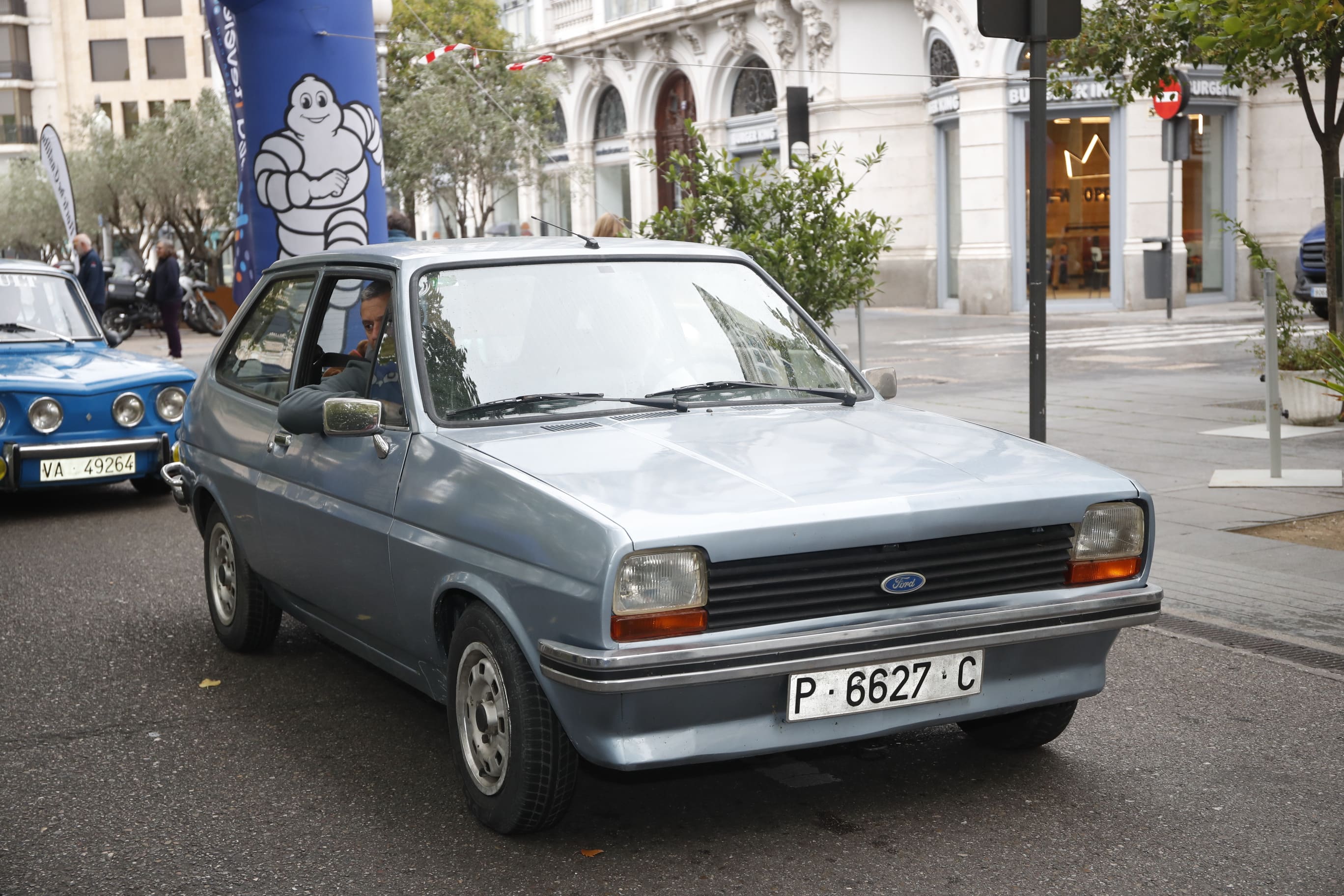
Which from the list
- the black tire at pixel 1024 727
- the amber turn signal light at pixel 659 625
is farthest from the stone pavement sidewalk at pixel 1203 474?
the amber turn signal light at pixel 659 625

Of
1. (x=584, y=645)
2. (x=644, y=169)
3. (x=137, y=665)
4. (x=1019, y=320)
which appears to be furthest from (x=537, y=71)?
(x=584, y=645)

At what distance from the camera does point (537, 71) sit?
3856 centimetres

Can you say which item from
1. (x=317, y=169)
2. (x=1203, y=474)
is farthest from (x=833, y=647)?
(x=317, y=169)

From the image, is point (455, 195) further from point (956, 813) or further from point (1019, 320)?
point (956, 813)

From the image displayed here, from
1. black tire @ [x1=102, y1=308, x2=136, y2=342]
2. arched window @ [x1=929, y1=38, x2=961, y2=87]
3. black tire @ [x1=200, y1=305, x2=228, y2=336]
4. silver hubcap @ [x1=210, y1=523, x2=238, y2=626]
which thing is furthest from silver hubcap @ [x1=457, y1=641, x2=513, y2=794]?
black tire @ [x1=102, y1=308, x2=136, y2=342]

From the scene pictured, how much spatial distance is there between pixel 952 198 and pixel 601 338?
1058 inches

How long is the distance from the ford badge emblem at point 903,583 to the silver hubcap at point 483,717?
1.00 meters

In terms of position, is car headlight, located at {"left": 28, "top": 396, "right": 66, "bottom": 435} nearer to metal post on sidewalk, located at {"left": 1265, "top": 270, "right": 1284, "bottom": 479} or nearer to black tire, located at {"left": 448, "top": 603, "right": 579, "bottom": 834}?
black tire, located at {"left": 448, "top": 603, "right": 579, "bottom": 834}

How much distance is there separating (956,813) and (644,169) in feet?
123

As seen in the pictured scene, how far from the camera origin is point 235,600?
614cm

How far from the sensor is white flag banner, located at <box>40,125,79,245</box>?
1778 centimetres

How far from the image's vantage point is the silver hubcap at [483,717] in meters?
4.03

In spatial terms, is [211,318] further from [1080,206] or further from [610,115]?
[1080,206]

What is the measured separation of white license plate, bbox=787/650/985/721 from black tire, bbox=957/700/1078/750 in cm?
59
